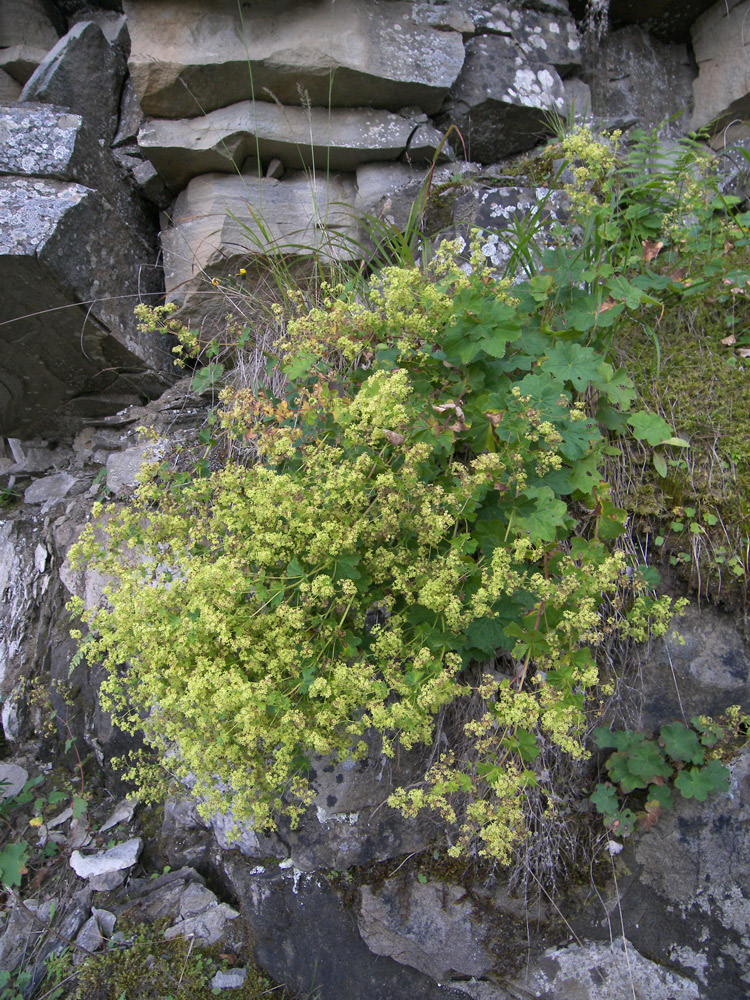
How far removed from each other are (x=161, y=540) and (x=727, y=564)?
2299mm

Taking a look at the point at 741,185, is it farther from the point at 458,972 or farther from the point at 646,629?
the point at 458,972

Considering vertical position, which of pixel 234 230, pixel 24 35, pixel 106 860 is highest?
pixel 24 35

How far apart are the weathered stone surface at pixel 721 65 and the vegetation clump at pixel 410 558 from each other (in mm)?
2265

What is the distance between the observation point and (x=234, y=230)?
3.98 metres

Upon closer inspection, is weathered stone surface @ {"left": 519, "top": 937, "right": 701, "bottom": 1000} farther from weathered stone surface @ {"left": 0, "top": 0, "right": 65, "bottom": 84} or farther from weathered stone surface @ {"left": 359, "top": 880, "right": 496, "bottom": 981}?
weathered stone surface @ {"left": 0, "top": 0, "right": 65, "bottom": 84}

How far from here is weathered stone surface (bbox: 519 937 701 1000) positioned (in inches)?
100

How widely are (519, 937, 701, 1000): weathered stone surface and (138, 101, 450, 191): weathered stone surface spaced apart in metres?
4.25

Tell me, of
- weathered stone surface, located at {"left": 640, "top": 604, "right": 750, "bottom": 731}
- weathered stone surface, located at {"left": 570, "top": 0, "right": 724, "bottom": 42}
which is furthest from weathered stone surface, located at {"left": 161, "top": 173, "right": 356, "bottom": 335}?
weathered stone surface, located at {"left": 640, "top": 604, "right": 750, "bottom": 731}

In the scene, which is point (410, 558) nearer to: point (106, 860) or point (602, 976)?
point (602, 976)

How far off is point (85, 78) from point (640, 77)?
3761 millimetres

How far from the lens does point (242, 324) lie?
381 centimetres

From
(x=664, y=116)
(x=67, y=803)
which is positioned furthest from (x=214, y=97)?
(x=67, y=803)

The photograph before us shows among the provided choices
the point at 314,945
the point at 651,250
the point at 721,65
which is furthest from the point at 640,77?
the point at 314,945

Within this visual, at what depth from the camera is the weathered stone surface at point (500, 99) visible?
13.5 ft
